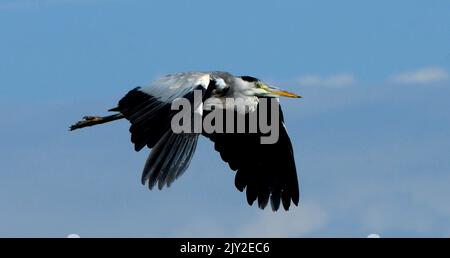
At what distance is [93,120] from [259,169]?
3261 mm

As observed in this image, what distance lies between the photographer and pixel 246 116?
62.9ft

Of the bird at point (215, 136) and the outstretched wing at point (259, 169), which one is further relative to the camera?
the outstretched wing at point (259, 169)

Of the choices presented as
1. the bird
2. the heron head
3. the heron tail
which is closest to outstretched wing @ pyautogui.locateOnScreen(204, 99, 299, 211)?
the bird

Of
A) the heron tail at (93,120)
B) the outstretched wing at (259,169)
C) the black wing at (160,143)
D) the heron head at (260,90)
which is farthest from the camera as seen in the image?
the heron tail at (93,120)

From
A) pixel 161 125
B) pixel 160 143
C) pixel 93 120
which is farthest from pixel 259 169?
pixel 160 143

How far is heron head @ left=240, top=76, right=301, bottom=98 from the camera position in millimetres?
18625

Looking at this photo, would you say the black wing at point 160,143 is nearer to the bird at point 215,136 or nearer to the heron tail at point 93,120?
the bird at point 215,136

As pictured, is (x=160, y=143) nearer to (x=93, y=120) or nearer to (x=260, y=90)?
(x=260, y=90)

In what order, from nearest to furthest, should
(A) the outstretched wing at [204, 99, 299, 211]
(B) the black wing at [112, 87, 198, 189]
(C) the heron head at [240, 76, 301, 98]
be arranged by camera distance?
(B) the black wing at [112, 87, 198, 189] → (C) the heron head at [240, 76, 301, 98] → (A) the outstretched wing at [204, 99, 299, 211]

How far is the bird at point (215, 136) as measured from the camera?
15000 mm

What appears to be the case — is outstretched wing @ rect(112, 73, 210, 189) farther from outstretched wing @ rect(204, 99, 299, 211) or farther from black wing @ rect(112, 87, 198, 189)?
outstretched wing @ rect(204, 99, 299, 211)

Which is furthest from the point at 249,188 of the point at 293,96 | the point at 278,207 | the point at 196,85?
the point at 196,85

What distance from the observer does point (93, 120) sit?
1970 cm

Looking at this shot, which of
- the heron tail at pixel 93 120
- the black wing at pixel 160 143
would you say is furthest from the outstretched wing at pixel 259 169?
the black wing at pixel 160 143
